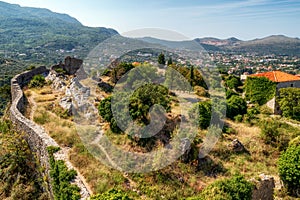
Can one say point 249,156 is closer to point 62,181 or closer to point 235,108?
point 235,108

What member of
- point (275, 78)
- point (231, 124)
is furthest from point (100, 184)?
point (275, 78)

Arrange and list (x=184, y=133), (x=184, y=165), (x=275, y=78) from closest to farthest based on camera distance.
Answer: (x=184, y=165)
(x=184, y=133)
(x=275, y=78)

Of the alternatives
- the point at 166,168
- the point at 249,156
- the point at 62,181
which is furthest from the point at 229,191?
the point at 249,156

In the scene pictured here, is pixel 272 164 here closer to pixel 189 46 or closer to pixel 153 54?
pixel 189 46

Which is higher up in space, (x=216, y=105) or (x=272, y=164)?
(x=216, y=105)

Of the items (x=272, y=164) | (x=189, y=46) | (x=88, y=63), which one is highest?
(x=189, y=46)

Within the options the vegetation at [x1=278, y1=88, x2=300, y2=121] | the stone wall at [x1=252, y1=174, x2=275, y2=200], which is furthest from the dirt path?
the vegetation at [x1=278, y1=88, x2=300, y2=121]

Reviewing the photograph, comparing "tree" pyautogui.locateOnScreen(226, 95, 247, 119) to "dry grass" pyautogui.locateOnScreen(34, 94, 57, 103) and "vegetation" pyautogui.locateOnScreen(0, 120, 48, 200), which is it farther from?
"vegetation" pyautogui.locateOnScreen(0, 120, 48, 200)

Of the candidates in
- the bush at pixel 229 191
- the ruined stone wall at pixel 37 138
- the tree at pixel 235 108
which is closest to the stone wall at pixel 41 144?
the ruined stone wall at pixel 37 138
